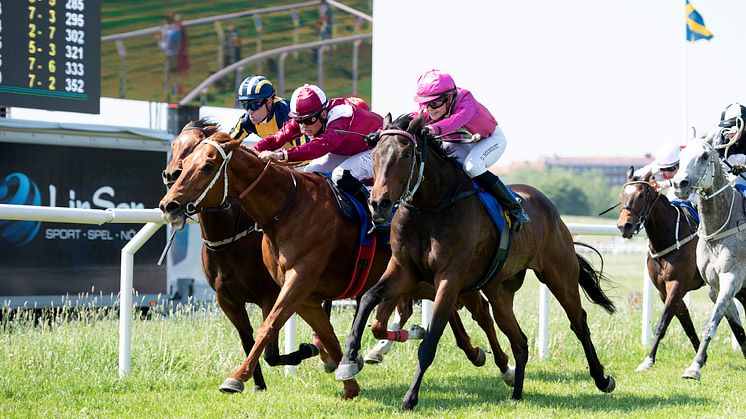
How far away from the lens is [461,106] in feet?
20.1

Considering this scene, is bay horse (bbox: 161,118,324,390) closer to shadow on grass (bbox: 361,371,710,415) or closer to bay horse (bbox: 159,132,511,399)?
bay horse (bbox: 159,132,511,399)

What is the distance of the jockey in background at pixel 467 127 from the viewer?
19.9 ft

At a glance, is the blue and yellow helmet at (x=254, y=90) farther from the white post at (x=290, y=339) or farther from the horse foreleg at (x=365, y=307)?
the white post at (x=290, y=339)

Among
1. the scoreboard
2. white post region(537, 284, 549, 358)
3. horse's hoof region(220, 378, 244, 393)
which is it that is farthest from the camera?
the scoreboard

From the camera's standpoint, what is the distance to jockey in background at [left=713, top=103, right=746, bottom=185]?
26.5 feet

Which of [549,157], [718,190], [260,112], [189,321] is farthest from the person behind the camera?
[549,157]

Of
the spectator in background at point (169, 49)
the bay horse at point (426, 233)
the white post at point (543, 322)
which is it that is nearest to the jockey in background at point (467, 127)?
the bay horse at point (426, 233)

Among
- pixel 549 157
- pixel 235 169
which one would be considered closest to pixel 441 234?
pixel 235 169

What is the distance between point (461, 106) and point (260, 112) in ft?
4.82

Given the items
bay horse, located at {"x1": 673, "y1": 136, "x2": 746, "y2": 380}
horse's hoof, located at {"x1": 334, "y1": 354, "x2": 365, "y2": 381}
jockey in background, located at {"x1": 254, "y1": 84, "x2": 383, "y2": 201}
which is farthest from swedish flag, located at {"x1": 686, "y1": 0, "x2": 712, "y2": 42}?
horse's hoof, located at {"x1": 334, "y1": 354, "x2": 365, "y2": 381}

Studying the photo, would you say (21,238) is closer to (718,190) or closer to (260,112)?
(260,112)

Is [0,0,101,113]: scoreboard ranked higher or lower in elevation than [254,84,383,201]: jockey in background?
higher

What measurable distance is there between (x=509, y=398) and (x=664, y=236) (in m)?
3.08

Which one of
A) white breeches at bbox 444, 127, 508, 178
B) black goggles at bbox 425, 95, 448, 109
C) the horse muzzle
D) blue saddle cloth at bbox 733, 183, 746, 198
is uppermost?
black goggles at bbox 425, 95, 448, 109
